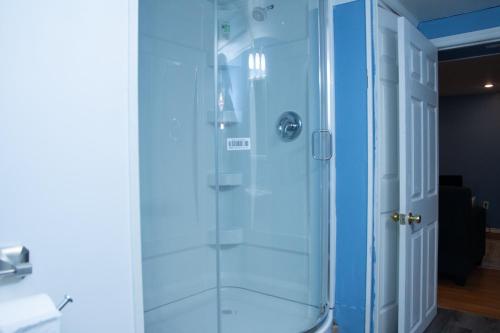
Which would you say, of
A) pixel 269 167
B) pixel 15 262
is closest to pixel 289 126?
pixel 269 167

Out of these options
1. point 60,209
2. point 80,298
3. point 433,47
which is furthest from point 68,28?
point 433,47

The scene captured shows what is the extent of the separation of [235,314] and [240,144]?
3.39 ft

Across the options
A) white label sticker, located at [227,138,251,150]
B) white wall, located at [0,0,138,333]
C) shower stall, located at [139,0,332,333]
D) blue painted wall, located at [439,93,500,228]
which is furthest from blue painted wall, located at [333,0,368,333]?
blue painted wall, located at [439,93,500,228]

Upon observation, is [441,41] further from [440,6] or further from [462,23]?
[440,6]

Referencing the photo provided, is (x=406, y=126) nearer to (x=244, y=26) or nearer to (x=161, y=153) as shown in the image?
(x=244, y=26)

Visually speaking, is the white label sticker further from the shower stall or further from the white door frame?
the white door frame

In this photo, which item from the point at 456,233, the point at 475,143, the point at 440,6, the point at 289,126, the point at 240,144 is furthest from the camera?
the point at 475,143

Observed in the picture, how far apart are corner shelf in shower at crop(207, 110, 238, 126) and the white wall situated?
128 cm

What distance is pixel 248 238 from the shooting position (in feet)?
7.86

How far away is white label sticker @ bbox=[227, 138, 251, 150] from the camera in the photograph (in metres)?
2.32

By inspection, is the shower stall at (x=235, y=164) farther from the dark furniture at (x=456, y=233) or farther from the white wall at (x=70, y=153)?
the dark furniture at (x=456, y=233)

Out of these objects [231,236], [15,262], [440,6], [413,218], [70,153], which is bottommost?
[231,236]

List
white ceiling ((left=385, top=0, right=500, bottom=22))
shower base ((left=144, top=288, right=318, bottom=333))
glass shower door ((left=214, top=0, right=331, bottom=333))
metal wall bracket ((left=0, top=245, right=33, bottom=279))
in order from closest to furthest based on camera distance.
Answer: metal wall bracket ((left=0, top=245, right=33, bottom=279)) < shower base ((left=144, top=288, right=318, bottom=333)) < glass shower door ((left=214, top=0, right=331, bottom=333)) < white ceiling ((left=385, top=0, right=500, bottom=22))

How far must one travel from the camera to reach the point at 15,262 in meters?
0.76
